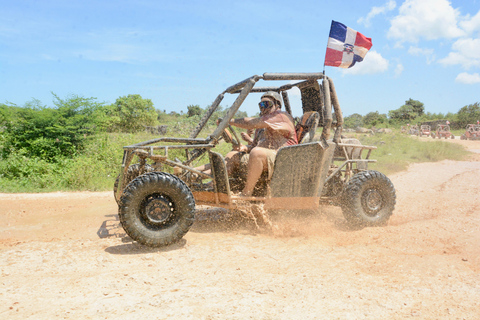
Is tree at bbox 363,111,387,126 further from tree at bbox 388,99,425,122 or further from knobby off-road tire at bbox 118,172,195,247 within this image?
knobby off-road tire at bbox 118,172,195,247

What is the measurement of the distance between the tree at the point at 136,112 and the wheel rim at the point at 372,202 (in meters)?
25.3

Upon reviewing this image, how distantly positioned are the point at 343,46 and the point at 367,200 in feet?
7.49

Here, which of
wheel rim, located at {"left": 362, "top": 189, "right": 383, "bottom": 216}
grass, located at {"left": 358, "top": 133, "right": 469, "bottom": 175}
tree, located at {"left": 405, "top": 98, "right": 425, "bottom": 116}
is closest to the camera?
wheel rim, located at {"left": 362, "top": 189, "right": 383, "bottom": 216}

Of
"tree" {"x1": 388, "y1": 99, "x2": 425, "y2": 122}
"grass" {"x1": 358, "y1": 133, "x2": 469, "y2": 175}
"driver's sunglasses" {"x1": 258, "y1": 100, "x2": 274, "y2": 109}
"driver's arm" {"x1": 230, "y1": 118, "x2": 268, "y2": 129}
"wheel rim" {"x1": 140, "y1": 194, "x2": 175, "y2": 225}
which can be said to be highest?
"tree" {"x1": 388, "y1": 99, "x2": 425, "y2": 122}

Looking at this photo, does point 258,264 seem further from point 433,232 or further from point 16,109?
point 16,109

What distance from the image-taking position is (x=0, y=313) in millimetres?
2795

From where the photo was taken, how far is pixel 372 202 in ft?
18.2

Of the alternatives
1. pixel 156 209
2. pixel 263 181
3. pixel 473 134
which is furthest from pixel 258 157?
pixel 473 134

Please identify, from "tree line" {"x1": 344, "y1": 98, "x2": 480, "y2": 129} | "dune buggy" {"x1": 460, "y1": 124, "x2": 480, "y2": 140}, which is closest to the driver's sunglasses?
"dune buggy" {"x1": 460, "y1": 124, "x2": 480, "y2": 140}

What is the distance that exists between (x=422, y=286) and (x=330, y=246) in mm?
1376

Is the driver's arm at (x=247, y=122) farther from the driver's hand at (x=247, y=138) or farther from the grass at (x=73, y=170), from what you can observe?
the grass at (x=73, y=170)

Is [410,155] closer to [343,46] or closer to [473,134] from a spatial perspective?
[343,46]

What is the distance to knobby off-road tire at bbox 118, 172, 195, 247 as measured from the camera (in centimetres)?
424

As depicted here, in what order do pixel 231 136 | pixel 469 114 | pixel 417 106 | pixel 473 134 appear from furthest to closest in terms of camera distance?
pixel 417 106
pixel 469 114
pixel 473 134
pixel 231 136
